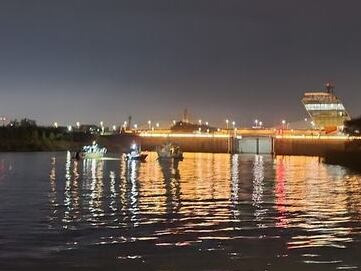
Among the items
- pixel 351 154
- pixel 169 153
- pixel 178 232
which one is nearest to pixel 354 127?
pixel 351 154

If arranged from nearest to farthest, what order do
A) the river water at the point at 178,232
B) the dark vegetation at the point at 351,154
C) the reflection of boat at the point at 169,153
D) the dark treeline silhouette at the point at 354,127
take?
the river water at the point at 178,232, the dark vegetation at the point at 351,154, the dark treeline silhouette at the point at 354,127, the reflection of boat at the point at 169,153

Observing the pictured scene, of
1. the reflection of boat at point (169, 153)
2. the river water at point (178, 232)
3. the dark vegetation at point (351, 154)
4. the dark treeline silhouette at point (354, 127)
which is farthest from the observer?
the reflection of boat at point (169, 153)

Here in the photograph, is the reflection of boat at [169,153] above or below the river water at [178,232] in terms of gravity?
above

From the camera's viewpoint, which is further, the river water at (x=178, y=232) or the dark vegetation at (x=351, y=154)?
the dark vegetation at (x=351, y=154)

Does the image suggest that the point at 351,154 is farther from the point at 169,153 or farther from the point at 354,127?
the point at 169,153

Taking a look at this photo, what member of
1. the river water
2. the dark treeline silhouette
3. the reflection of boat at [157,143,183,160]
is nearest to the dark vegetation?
the dark treeline silhouette

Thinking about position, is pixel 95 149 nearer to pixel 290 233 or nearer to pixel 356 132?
pixel 356 132

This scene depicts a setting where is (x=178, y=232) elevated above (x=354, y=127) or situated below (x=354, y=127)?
below

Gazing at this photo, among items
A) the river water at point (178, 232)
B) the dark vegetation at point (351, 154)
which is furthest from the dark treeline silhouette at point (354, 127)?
the river water at point (178, 232)

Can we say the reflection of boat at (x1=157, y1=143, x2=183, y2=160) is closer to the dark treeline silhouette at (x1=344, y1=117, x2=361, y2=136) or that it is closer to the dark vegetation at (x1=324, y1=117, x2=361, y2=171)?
the dark vegetation at (x1=324, y1=117, x2=361, y2=171)

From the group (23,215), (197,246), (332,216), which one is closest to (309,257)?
(197,246)

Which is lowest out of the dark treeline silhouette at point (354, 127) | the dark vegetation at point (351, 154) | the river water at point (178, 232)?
the river water at point (178, 232)

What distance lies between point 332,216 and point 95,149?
420 feet

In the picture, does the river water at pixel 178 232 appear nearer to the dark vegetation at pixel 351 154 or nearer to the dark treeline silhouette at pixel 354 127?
the dark vegetation at pixel 351 154
